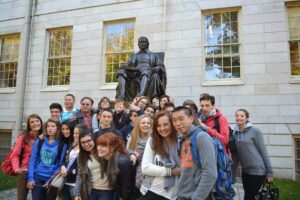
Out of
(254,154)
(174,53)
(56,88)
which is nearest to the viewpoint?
(254,154)

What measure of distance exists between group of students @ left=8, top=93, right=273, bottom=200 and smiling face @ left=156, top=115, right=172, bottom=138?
0.01 meters

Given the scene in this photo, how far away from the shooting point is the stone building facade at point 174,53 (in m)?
8.83

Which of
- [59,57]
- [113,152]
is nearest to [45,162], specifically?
[113,152]

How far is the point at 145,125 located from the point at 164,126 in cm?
65

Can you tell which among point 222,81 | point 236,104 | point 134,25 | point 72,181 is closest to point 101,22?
point 134,25

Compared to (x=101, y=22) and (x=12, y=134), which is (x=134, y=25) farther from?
(x=12, y=134)

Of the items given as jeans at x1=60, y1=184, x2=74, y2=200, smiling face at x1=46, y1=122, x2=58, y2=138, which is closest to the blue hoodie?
smiling face at x1=46, y1=122, x2=58, y2=138

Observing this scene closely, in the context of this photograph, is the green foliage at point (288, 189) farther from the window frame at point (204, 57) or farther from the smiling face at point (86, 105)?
Result: the smiling face at point (86, 105)

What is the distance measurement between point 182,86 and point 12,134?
7.86 metres

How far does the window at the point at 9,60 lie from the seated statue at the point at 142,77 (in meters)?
8.64

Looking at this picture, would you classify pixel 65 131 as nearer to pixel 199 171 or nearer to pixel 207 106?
pixel 207 106

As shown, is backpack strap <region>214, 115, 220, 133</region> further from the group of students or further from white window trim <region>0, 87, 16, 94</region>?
white window trim <region>0, 87, 16, 94</region>

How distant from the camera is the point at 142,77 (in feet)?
21.5

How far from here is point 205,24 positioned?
10094 mm
